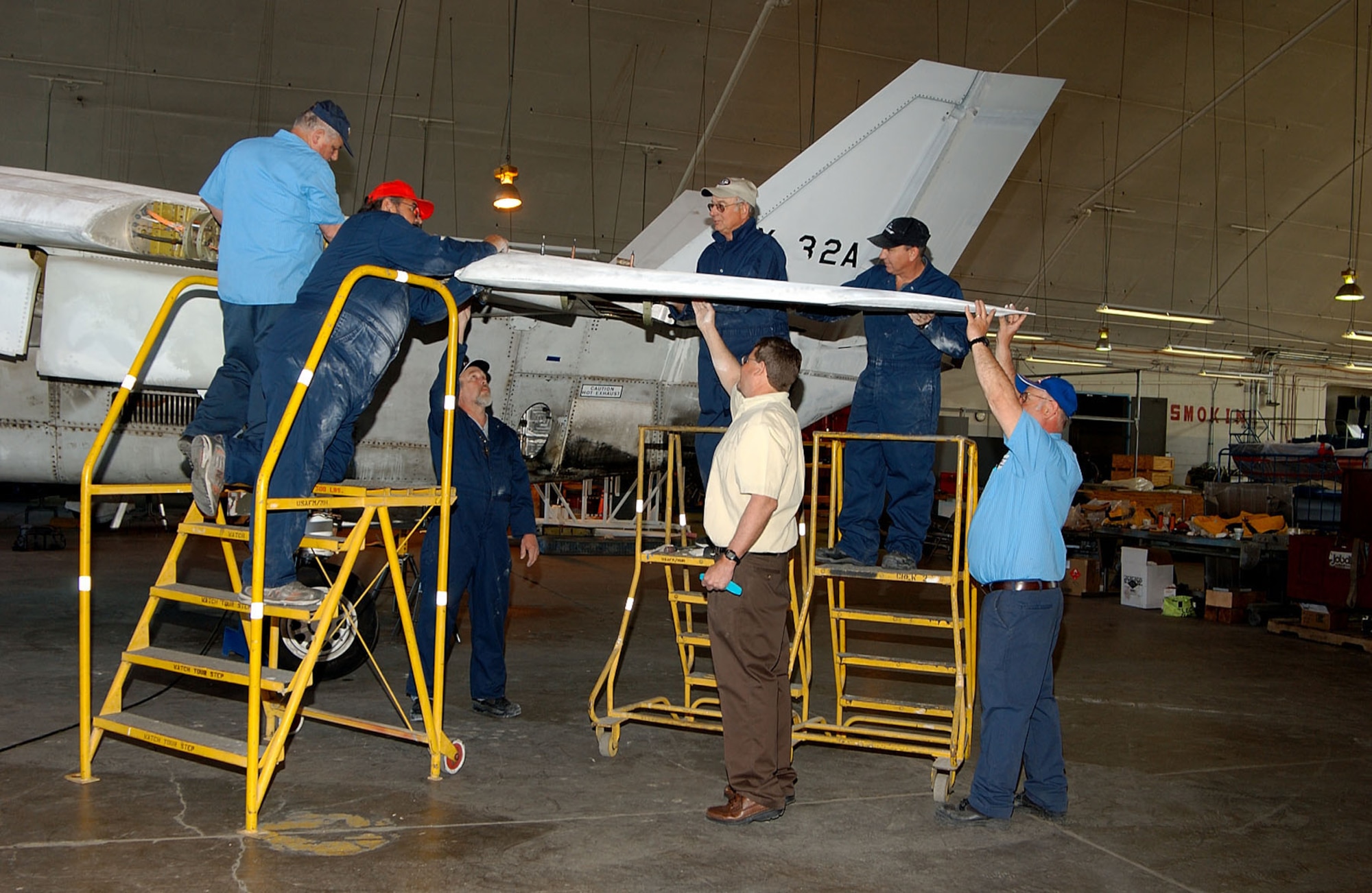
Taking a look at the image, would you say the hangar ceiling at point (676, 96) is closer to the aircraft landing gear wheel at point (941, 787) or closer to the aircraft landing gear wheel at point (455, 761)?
the aircraft landing gear wheel at point (941, 787)

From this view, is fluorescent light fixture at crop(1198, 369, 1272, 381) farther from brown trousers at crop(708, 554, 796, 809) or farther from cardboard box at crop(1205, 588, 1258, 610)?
brown trousers at crop(708, 554, 796, 809)

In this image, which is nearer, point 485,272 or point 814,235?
point 485,272

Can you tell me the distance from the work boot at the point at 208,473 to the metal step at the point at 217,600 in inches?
14.2

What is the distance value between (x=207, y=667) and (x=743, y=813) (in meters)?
2.35

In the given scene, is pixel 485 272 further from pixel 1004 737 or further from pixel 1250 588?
pixel 1250 588

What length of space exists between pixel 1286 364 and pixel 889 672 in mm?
30759

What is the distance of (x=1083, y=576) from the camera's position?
13.2 meters

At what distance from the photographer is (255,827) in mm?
3945

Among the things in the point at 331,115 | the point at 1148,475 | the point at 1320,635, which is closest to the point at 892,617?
the point at 331,115

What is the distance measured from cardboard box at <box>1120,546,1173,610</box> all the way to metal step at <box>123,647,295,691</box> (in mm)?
10973

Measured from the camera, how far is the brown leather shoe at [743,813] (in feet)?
14.1

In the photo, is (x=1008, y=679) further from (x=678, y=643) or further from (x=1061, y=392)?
(x=678, y=643)

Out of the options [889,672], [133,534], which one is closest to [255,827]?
[889,672]

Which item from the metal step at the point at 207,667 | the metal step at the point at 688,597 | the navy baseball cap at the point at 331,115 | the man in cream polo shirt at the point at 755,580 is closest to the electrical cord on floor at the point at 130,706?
the metal step at the point at 207,667
